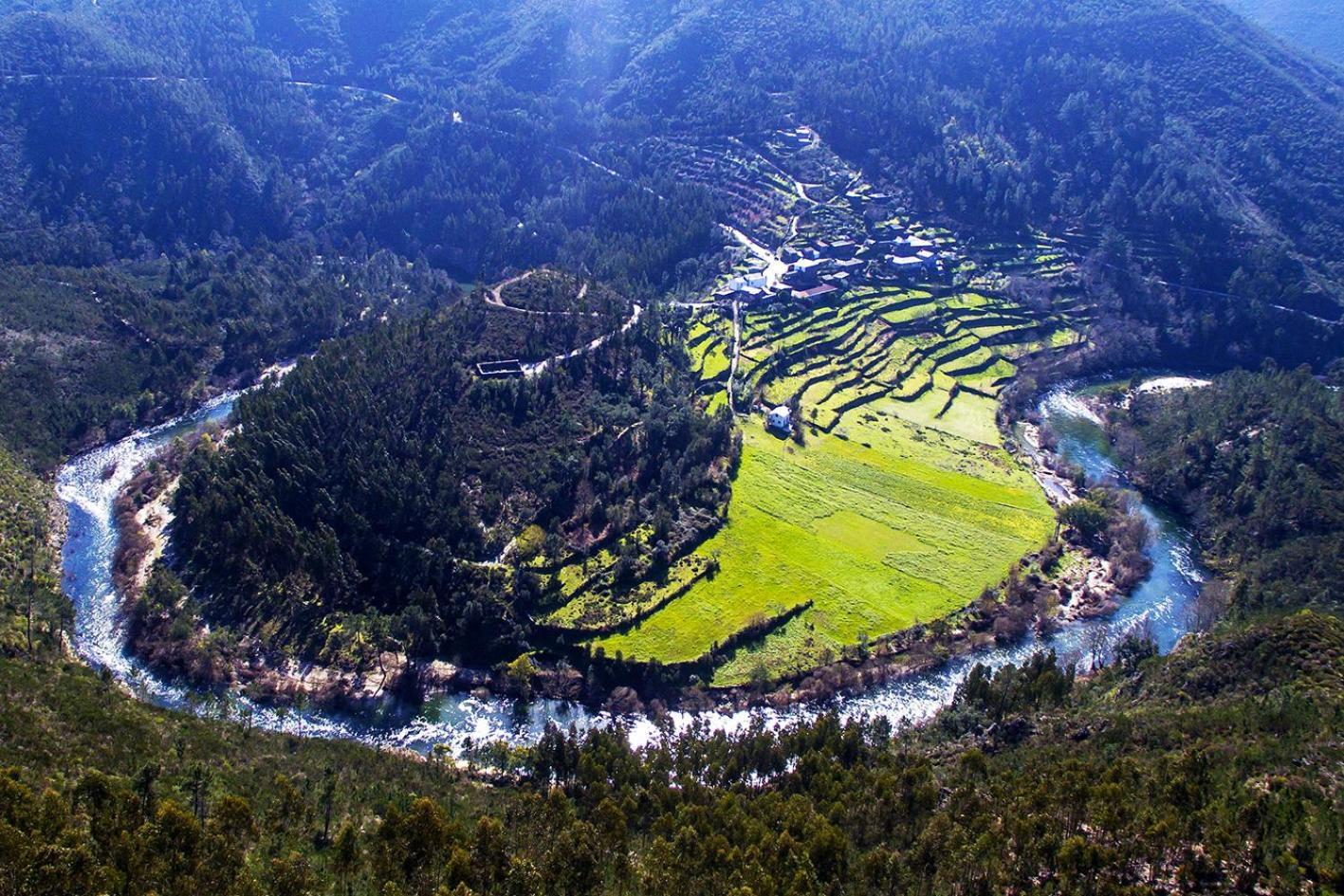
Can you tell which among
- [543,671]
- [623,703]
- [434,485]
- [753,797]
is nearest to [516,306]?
[434,485]

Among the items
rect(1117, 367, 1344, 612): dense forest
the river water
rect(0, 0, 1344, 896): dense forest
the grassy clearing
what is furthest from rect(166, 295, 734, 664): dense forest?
rect(1117, 367, 1344, 612): dense forest

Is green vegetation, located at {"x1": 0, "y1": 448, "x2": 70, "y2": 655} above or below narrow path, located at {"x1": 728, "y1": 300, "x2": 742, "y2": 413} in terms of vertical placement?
below

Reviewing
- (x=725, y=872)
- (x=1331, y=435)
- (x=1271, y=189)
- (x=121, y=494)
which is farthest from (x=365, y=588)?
(x=1271, y=189)

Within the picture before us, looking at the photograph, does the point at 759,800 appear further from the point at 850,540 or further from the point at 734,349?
the point at 734,349

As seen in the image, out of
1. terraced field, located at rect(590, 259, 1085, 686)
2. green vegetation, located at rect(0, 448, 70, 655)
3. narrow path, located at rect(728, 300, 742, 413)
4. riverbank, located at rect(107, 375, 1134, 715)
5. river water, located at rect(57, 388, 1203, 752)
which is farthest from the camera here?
narrow path, located at rect(728, 300, 742, 413)

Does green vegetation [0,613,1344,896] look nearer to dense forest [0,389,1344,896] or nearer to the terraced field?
dense forest [0,389,1344,896]

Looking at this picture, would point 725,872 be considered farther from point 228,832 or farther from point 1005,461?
point 1005,461
